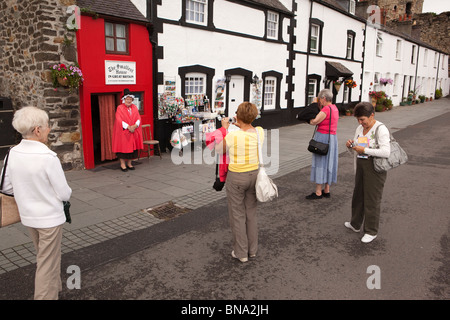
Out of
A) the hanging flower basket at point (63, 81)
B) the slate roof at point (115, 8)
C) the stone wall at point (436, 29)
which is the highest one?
the stone wall at point (436, 29)

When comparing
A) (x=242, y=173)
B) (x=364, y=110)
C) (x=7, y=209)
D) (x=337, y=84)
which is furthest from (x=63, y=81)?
(x=337, y=84)

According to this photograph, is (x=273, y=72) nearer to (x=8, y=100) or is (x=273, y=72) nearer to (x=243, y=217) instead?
(x=8, y=100)

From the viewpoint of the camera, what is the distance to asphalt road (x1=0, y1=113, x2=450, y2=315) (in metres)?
3.86

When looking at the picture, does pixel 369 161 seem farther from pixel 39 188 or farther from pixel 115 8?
pixel 115 8

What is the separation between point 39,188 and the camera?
3195 millimetres

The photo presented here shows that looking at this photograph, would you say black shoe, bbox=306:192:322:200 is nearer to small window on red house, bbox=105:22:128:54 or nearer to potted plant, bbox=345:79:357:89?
small window on red house, bbox=105:22:128:54

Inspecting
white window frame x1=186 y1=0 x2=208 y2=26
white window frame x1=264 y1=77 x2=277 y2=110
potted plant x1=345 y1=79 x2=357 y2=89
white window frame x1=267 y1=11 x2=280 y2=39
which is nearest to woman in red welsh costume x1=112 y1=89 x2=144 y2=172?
white window frame x1=186 y1=0 x2=208 y2=26

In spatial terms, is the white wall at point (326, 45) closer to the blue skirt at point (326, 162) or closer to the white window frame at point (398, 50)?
the white window frame at point (398, 50)

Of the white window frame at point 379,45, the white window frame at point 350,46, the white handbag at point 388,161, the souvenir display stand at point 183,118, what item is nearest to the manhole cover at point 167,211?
the white handbag at point 388,161

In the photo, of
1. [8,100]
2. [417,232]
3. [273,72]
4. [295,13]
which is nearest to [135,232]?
[417,232]

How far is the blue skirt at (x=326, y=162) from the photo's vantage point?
21.9 feet

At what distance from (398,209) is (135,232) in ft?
15.1

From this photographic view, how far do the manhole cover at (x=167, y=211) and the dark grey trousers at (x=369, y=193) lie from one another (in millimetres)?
2909
